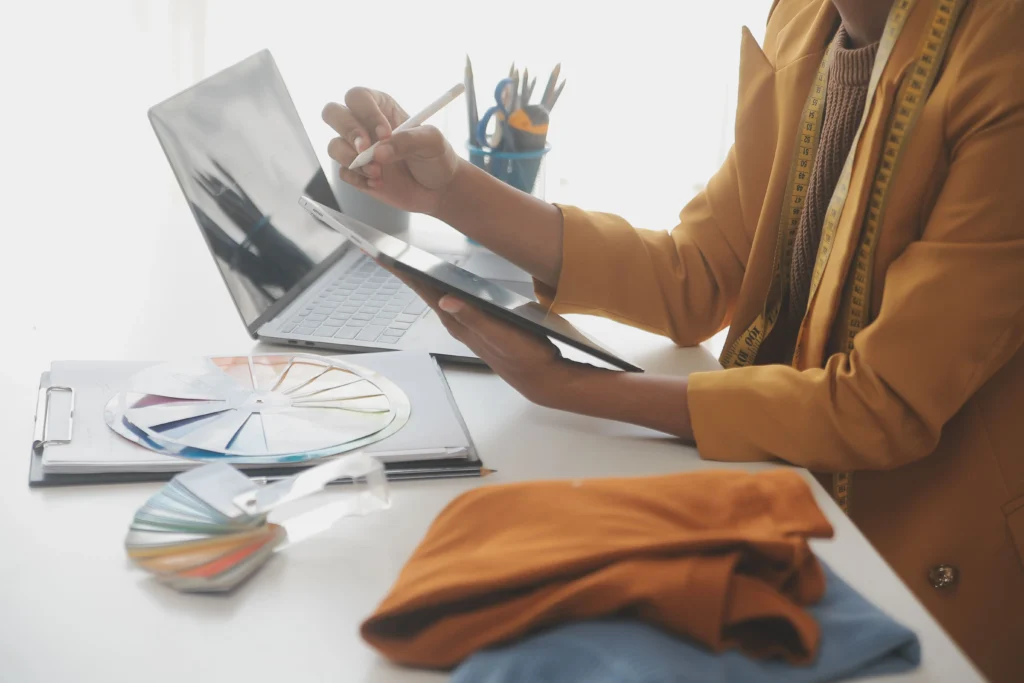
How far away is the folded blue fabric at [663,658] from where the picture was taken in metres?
0.44

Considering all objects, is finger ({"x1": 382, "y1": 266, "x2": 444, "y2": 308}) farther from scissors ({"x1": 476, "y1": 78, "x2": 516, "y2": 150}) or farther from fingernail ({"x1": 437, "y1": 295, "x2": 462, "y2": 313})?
scissors ({"x1": 476, "y1": 78, "x2": 516, "y2": 150})

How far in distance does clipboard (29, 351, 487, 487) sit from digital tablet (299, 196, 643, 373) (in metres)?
0.09

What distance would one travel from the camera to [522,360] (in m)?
0.77

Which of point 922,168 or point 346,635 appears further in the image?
point 922,168

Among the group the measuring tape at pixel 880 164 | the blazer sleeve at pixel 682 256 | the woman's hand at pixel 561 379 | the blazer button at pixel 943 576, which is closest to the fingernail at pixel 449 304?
the woman's hand at pixel 561 379

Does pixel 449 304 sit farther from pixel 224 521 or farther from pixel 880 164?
pixel 880 164

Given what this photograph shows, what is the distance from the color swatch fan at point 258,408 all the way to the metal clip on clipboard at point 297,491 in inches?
2.4

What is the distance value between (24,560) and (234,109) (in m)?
0.54

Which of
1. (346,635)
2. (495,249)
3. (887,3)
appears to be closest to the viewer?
(346,635)

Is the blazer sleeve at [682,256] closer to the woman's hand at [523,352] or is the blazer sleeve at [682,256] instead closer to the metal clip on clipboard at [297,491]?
the woman's hand at [523,352]

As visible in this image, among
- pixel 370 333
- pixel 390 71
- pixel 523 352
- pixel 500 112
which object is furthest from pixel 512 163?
pixel 390 71

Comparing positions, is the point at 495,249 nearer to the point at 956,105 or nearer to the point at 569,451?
the point at 569,451

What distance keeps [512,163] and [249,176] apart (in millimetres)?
397

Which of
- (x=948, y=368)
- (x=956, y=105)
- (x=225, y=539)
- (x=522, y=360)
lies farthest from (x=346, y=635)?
(x=956, y=105)
